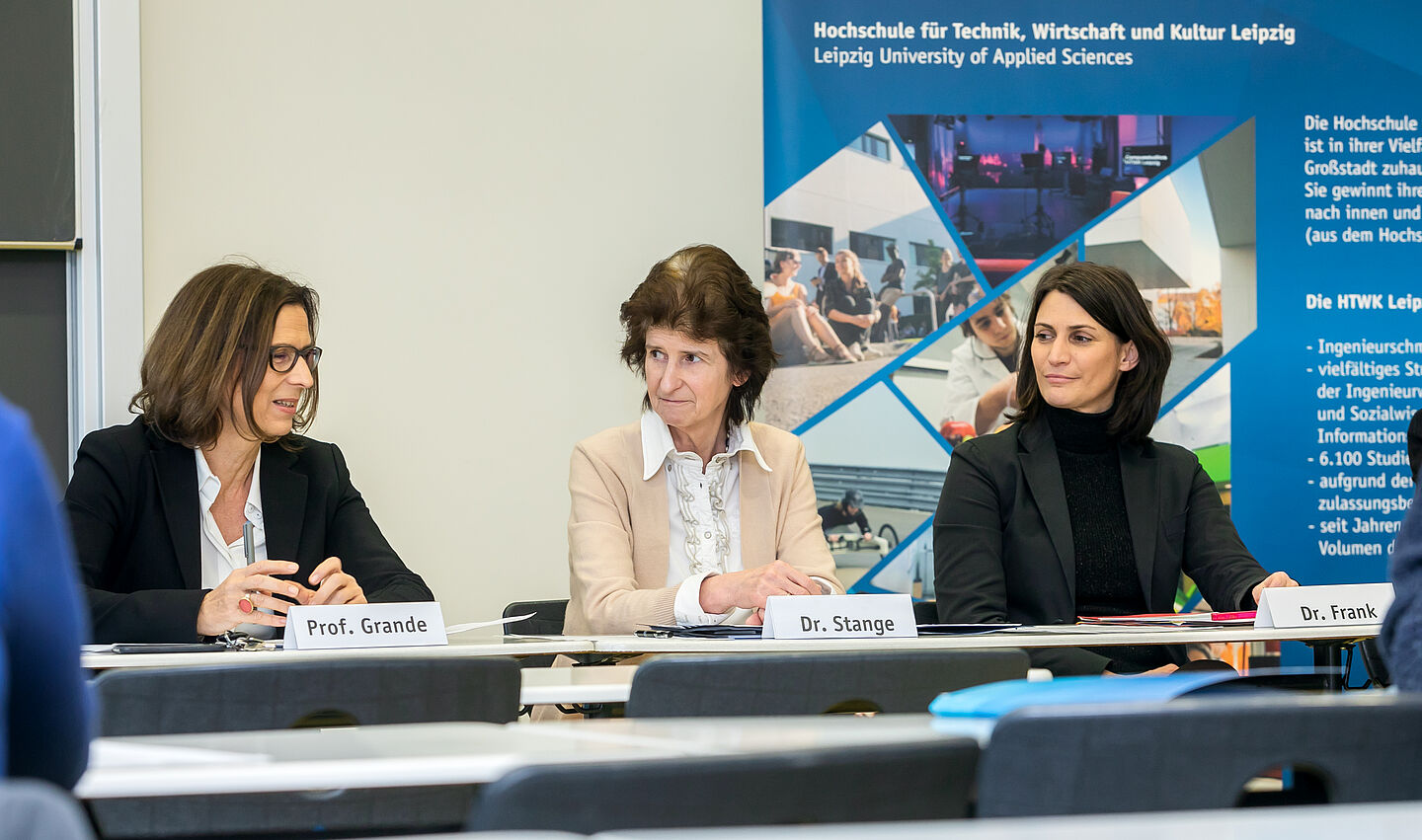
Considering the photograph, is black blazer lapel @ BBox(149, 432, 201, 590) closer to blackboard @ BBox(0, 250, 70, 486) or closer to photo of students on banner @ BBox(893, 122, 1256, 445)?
blackboard @ BBox(0, 250, 70, 486)

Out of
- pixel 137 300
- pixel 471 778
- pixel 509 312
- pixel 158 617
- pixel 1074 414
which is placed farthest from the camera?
pixel 509 312

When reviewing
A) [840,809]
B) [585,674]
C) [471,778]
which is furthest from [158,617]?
[840,809]

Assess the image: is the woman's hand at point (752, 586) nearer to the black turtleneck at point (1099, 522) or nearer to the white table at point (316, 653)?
the white table at point (316, 653)

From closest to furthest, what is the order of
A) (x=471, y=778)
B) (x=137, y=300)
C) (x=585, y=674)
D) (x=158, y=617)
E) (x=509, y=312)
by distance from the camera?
(x=471, y=778)
(x=585, y=674)
(x=158, y=617)
(x=137, y=300)
(x=509, y=312)

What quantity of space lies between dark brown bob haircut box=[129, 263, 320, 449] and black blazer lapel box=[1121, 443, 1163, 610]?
1.83 m

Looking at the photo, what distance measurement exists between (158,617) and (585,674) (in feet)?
3.22

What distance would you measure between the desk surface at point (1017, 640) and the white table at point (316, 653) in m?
0.08

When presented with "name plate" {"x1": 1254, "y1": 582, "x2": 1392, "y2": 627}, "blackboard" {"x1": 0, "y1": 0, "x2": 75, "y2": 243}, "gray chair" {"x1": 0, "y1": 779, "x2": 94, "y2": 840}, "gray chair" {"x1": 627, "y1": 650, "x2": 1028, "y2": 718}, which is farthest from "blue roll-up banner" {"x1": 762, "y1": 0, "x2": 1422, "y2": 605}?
"gray chair" {"x1": 0, "y1": 779, "x2": 94, "y2": 840}

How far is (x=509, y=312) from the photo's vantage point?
13.8 ft

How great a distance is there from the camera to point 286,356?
3008 mm

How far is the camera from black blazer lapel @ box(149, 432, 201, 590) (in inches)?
113

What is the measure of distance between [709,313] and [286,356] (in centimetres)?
91

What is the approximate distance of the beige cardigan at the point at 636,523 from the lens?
2.90m

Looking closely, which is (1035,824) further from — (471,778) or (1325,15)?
(1325,15)
